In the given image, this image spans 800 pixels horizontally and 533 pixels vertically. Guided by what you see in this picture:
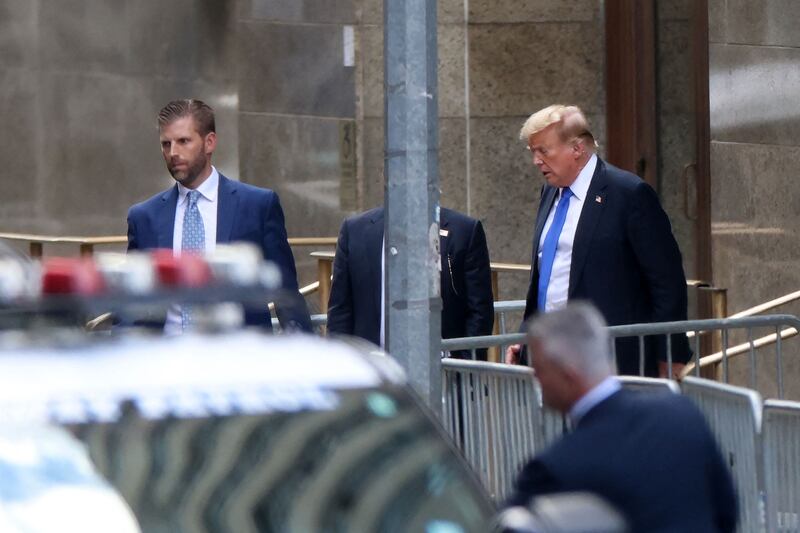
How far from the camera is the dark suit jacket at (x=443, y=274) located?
320 inches

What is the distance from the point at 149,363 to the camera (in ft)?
11.4

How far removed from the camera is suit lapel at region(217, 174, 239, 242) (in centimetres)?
715

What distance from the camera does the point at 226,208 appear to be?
7176mm

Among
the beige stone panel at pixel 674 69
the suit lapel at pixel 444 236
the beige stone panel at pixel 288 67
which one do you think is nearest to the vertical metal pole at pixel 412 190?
the suit lapel at pixel 444 236

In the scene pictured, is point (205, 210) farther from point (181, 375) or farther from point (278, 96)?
point (278, 96)

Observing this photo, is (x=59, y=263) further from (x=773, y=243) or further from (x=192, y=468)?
(x=773, y=243)

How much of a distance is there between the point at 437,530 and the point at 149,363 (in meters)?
0.63

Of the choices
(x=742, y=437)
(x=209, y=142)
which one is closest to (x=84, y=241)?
(x=209, y=142)

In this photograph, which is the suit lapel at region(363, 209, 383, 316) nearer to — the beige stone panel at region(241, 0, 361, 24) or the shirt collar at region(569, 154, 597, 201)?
the shirt collar at region(569, 154, 597, 201)

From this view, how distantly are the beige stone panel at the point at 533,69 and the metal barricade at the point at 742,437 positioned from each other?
7.43 m

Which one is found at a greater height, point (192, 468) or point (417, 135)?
point (417, 135)

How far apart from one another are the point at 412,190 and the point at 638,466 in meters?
2.04

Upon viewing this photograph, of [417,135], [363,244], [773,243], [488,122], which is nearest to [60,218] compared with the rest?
[488,122]

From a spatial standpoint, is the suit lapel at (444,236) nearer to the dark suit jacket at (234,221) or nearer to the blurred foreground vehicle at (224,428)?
the dark suit jacket at (234,221)
